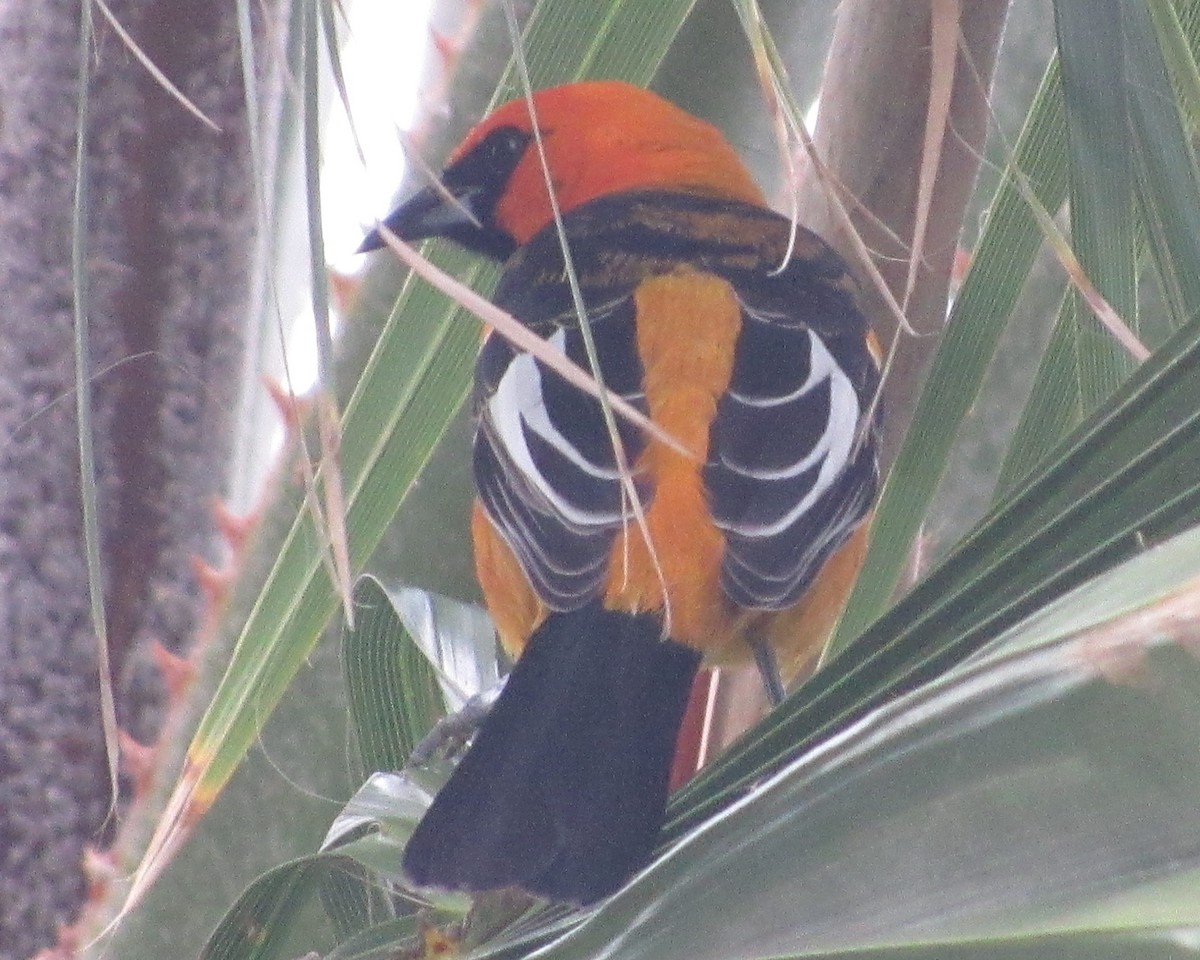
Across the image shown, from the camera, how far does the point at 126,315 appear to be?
161 cm

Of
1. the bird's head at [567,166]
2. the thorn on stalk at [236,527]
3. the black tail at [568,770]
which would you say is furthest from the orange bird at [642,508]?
the thorn on stalk at [236,527]

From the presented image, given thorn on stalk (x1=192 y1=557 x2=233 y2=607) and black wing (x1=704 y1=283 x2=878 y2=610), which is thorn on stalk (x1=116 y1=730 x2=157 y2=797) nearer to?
thorn on stalk (x1=192 y1=557 x2=233 y2=607)

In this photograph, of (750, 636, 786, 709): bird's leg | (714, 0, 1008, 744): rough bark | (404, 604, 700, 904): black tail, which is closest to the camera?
(404, 604, 700, 904): black tail

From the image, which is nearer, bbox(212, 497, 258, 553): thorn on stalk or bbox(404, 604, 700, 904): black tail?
bbox(404, 604, 700, 904): black tail

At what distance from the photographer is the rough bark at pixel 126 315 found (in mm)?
1486

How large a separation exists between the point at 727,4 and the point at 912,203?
332mm

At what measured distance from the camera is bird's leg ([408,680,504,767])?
1273mm

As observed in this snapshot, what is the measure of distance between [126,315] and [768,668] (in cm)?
75

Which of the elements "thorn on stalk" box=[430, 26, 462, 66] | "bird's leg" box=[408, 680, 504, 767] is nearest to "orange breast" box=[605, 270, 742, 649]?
"bird's leg" box=[408, 680, 504, 767]

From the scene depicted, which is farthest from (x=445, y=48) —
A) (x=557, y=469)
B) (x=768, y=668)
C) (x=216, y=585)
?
(x=768, y=668)

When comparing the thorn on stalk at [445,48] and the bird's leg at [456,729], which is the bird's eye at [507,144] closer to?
the thorn on stalk at [445,48]

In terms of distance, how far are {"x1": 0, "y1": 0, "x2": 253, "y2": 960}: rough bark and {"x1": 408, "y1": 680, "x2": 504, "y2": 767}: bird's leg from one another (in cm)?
29

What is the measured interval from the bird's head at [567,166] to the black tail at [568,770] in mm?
842

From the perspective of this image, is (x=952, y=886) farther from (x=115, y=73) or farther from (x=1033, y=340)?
(x=115, y=73)
